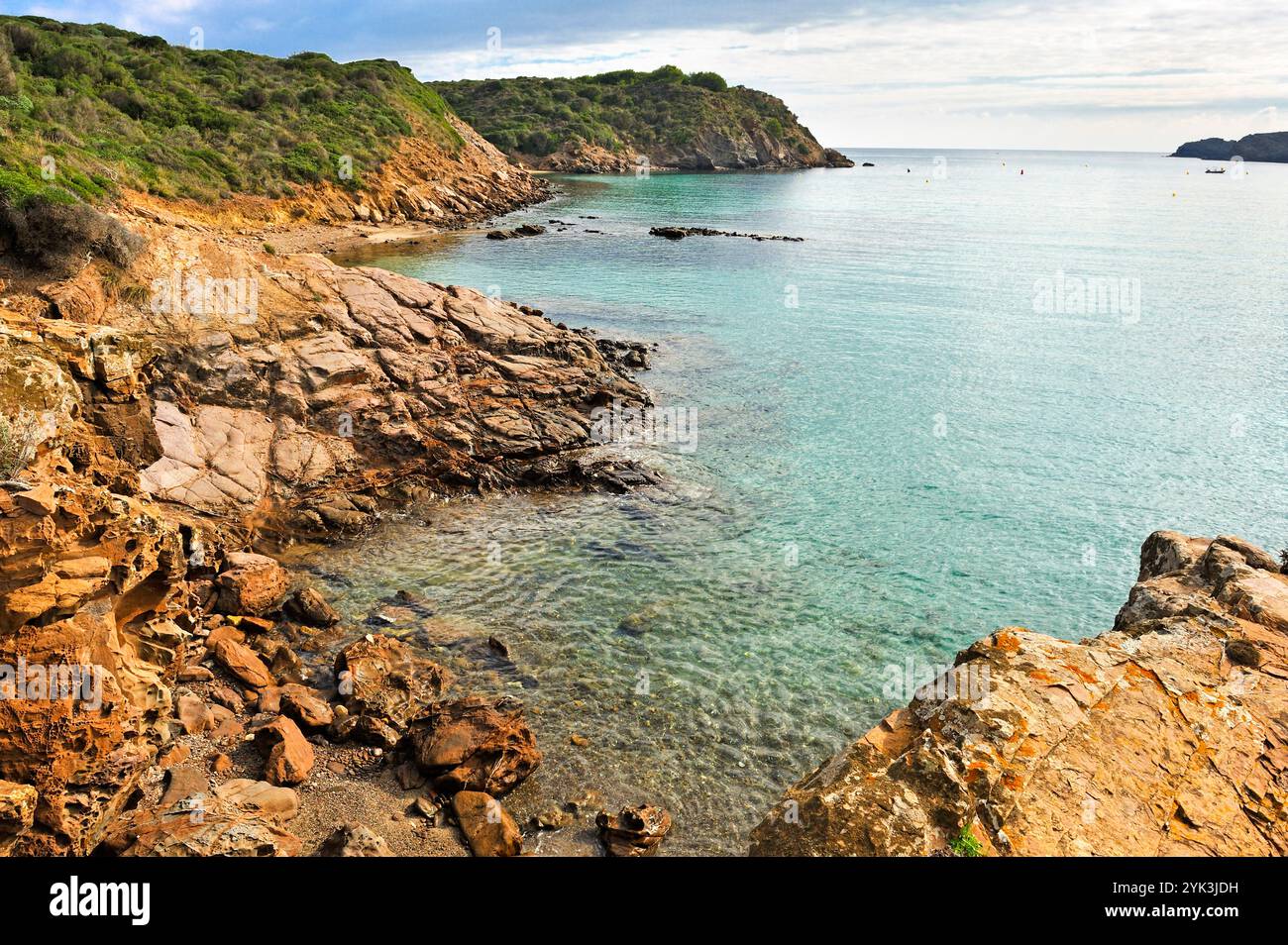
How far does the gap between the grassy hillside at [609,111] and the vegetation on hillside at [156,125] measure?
183 ft

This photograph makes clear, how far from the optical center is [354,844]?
978cm

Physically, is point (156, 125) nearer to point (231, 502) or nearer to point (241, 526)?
point (231, 502)

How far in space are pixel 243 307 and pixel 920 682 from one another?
19.8m

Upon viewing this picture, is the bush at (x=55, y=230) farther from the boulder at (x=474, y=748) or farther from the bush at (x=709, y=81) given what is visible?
the bush at (x=709, y=81)

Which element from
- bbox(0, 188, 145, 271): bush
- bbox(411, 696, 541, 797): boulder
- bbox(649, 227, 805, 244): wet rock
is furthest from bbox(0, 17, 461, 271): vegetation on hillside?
bbox(649, 227, 805, 244): wet rock

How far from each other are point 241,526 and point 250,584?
325 cm

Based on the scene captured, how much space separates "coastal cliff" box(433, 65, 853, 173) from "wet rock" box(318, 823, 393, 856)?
5974 inches

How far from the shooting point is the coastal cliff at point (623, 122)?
497ft

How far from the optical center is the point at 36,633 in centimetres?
983

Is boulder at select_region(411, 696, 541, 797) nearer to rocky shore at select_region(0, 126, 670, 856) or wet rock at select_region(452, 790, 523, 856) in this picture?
rocky shore at select_region(0, 126, 670, 856)

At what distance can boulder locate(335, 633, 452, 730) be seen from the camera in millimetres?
13180

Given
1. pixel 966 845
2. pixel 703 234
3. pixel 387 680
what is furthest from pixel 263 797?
pixel 703 234

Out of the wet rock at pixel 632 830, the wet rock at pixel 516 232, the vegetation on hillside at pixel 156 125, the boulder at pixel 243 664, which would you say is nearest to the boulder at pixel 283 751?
the boulder at pixel 243 664
